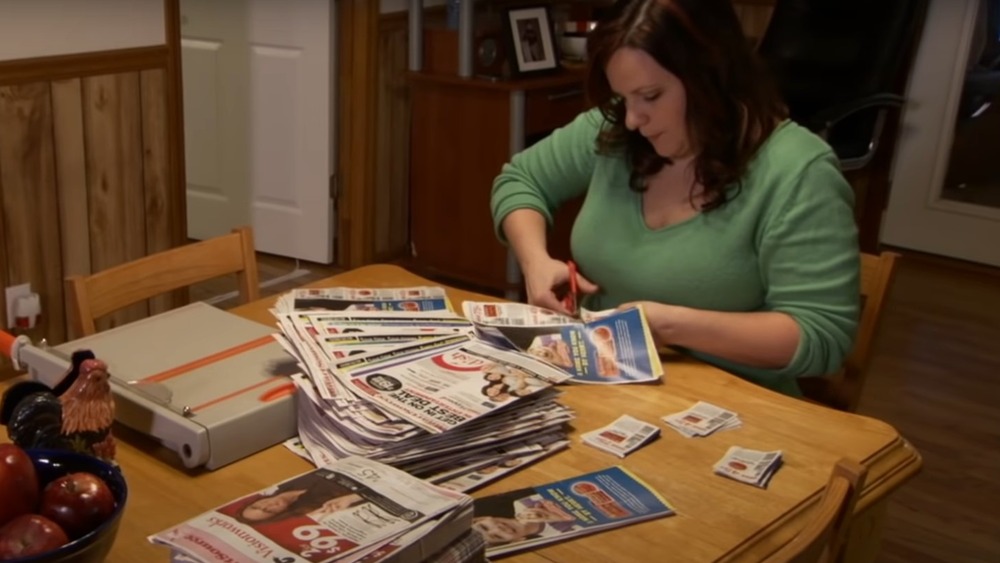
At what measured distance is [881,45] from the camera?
368 cm

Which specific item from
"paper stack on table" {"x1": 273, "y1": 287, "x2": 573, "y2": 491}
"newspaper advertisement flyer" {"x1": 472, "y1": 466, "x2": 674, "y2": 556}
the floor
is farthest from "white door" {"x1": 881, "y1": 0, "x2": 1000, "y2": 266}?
"newspaper advertisement flyer" {"x1": 472, "y1": 466, "x2": 674, "y2": 556}

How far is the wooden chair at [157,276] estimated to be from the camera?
155 cm

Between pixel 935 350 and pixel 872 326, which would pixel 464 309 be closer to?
pixel 872 326

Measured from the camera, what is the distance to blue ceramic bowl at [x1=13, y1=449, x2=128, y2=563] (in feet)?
2.79

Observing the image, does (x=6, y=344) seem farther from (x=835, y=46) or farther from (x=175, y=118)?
(x=835, y=46)

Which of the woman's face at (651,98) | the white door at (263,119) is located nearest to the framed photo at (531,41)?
the white door at (263,119)

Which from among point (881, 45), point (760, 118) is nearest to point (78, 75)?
point (760, 118)

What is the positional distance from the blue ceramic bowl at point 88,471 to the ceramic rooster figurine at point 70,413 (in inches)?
2.5

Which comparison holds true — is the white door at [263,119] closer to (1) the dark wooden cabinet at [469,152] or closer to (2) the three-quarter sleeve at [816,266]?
(1) the dark wooden cabinet at [469,152]

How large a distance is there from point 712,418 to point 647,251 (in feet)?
1.21

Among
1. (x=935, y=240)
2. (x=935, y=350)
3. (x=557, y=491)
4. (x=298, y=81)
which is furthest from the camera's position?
(x=935, y=240)

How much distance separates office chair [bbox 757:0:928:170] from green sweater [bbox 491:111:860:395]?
199 cm

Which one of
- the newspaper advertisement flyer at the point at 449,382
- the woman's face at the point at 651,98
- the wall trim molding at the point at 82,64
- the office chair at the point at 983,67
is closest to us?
the newspaper advertisement flyer at the point at 449,382

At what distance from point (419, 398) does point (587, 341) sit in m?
0.36
